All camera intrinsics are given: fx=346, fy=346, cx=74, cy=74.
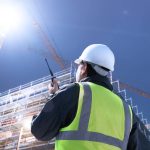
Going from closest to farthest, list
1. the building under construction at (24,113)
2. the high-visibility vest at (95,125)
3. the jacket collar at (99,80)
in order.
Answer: the high-visibility vest at (95,125), the jacket collar at (99,80), the building under construction at (24,113)

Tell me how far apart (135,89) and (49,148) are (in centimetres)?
2757

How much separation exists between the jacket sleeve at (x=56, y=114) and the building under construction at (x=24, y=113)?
6.75m

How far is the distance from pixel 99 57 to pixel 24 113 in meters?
8.42

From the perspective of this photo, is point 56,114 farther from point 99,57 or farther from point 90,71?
point 99,57

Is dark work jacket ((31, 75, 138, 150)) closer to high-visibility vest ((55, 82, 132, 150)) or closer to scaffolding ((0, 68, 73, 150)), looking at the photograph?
high-visibility vest ((55, 82, 132, 150))

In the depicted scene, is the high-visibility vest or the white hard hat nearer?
the high-visibility vest

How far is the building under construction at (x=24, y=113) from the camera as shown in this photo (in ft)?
32.0

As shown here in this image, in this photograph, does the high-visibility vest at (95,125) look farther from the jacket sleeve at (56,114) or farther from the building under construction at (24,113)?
the building under construction at (24,113)

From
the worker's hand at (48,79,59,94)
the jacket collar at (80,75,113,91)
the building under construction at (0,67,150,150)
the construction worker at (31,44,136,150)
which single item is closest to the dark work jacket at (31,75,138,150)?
the construction worker at (31,44,136,150)

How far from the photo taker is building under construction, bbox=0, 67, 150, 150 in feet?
32.0

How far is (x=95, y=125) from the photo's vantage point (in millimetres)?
2166

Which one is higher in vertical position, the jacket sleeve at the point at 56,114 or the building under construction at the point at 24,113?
the building under construction at the point at 24,113

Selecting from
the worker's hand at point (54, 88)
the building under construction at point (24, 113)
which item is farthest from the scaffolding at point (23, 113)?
the worker's hand at point (54, 88)

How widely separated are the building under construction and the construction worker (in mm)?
6680
